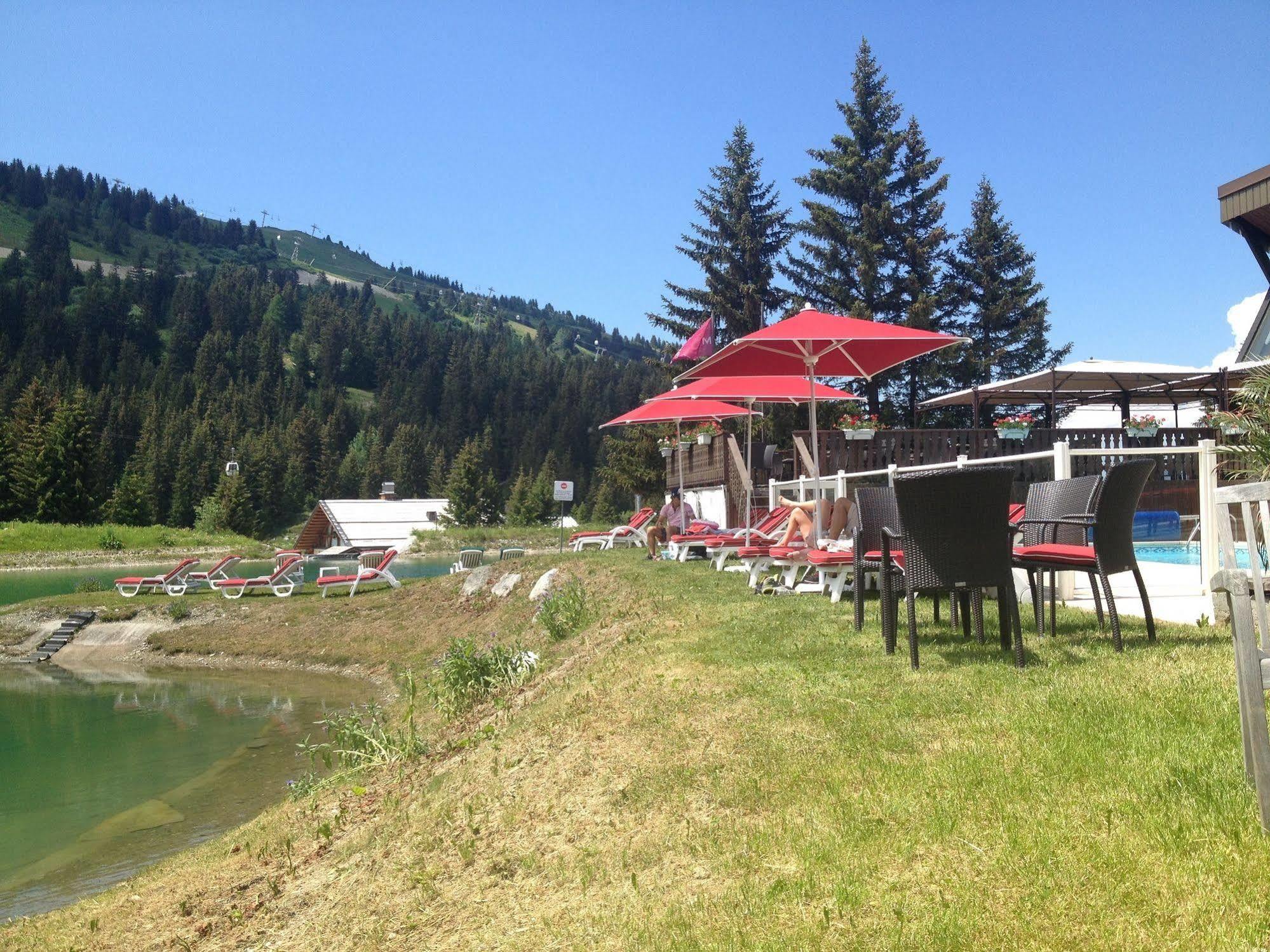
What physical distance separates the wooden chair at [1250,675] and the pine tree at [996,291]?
3287cm

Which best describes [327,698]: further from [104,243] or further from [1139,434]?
[104,243]

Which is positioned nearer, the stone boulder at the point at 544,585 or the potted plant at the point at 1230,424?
the potted plant at the point at 1230,424

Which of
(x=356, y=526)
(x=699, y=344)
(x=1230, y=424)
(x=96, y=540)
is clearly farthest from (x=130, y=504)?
(x=1230, y=424)

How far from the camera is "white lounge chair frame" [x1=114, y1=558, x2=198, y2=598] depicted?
25609mm

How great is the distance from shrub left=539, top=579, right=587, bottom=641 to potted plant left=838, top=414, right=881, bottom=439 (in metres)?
5.75

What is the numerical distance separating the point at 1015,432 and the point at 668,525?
238 inches

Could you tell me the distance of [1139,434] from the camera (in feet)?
Answer: 53.8

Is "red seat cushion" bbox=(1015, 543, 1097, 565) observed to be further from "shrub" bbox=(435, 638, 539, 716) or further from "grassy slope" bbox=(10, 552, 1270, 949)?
"shrub" bbox=(435, 638, 539, 716)

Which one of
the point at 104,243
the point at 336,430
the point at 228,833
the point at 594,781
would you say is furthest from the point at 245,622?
the point at 104,243

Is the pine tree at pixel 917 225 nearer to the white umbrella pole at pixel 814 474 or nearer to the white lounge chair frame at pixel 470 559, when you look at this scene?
the white lounge chair frame at pixel 470 559

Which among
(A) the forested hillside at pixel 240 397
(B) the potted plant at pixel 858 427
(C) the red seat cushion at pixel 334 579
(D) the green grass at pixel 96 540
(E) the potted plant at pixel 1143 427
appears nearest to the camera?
(E) the potted plant at pixel 1143 427

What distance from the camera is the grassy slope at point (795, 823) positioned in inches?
113

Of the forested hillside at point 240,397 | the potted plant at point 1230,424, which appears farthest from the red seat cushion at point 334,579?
the forested hillside at point 240,397

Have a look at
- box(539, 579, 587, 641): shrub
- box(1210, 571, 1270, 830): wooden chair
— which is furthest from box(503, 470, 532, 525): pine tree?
box(1210, 571, 1270, 830): wooden chair
